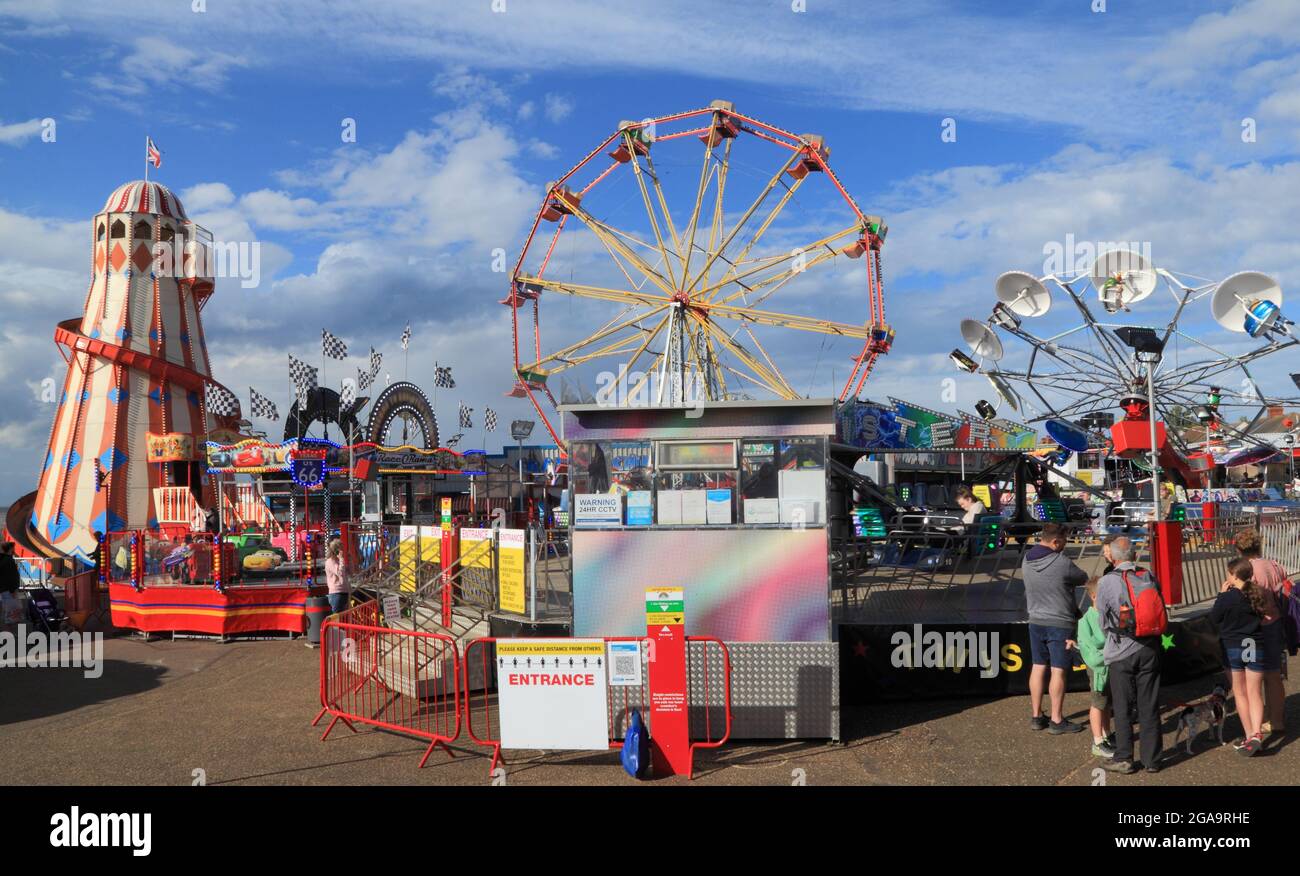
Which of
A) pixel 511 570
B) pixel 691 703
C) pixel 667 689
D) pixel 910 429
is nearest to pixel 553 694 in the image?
pixel 667 689

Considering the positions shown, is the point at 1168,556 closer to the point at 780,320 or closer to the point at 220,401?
the point at 780,320

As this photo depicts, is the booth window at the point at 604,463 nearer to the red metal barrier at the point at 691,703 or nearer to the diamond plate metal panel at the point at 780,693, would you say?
the red metal barrier at the point at 691,703

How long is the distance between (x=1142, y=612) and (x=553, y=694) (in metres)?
4.18

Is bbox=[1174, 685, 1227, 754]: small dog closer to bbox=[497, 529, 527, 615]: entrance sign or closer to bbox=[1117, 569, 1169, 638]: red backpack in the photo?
bbox=[1117, 569, 1169, 638]: red backpack

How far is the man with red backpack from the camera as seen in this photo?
20.8 feet

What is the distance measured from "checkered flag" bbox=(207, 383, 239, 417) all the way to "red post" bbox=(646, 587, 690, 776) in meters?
28.4

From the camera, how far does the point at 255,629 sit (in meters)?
13.8

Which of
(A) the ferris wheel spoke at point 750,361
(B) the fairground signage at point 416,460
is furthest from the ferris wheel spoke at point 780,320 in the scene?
(B) the fairground signage at point 416,460

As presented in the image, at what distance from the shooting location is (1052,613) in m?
7.38

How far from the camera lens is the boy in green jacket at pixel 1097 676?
6.62 m

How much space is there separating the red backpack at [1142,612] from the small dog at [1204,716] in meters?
0.95
